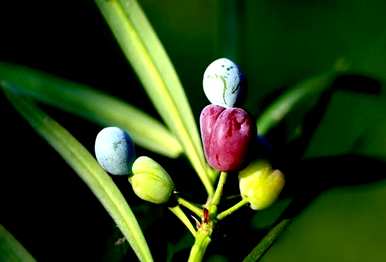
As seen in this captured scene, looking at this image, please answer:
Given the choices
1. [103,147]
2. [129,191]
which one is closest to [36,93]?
[129,191]

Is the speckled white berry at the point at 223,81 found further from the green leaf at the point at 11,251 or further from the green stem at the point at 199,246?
the green leaf at the point at 11,251

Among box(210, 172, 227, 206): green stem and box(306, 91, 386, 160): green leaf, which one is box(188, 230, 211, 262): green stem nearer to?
box(210, 172, 227, 206): green stem

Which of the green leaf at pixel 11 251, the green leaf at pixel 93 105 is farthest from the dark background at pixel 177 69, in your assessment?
the green leaf at pixel 11 251

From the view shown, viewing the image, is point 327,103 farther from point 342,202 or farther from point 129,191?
point 129,191

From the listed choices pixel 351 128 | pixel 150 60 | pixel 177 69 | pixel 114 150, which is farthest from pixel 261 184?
pixel 177 69

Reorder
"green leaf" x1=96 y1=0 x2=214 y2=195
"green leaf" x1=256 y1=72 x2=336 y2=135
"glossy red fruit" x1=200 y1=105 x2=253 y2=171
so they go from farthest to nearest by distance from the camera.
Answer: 1. "green leaf" x1=256 y1=72 x2=336 y2=135
2. "green leaf" x1=96 y1=0 x2=214 y2=195
3. "glossy red fruit" x1=200 y1=105 x2=253 y2=171

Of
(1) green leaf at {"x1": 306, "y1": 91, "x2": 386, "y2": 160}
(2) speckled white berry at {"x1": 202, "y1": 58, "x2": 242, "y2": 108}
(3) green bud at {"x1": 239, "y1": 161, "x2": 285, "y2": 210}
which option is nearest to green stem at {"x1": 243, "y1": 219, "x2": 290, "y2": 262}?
(3) green bud at {"x1": 239, "y1": 161, "x2": 285, "y2": 210}

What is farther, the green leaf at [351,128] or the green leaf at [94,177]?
the green leaf at [351,128]
